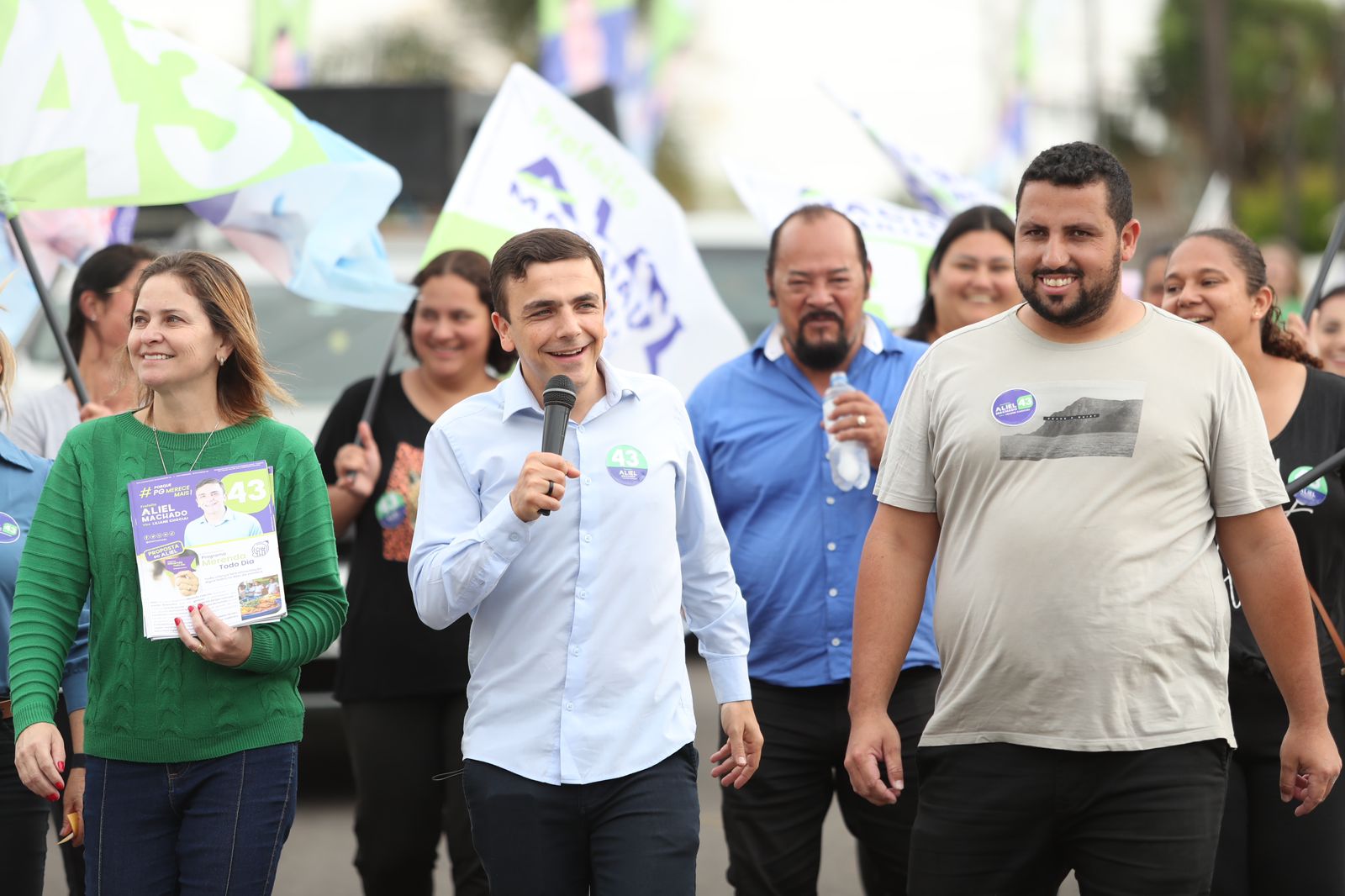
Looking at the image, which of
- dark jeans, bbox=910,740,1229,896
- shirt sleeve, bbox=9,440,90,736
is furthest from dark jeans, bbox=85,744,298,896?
dark jeans, bbox=910,740,1229,896

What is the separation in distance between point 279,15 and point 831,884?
37.0 feet

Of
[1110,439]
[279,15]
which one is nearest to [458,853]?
[1110,439]

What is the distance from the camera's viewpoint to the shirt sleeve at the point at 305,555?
3.79 metres

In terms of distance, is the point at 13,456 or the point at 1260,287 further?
the point at 1260,287

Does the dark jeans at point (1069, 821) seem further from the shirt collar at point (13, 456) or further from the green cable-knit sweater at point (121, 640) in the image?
the shirt collar at point (13, 456)

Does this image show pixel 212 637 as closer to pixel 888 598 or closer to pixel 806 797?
pixel 888 598

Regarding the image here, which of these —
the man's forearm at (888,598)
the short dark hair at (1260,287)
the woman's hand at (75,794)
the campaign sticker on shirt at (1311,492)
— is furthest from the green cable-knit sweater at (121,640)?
the short dark hair at (1260,287)

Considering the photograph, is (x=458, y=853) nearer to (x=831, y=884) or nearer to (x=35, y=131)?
(x=831, y=884)

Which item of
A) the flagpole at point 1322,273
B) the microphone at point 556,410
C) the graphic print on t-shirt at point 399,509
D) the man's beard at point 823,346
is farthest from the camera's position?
the flagpole at point 1322,273

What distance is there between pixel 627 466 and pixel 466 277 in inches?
74.4

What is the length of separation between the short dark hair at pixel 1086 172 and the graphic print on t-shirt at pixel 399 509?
221 centimetres

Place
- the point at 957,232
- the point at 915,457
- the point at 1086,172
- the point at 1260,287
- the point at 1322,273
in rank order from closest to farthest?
1. the point at 1086,172
2. the point at 915,457
3. the point at 1260,287
4. the point at 1322,273
5. the point at 957,232

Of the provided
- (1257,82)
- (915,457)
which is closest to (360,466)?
(915,457)

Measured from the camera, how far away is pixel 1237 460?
3.70m
